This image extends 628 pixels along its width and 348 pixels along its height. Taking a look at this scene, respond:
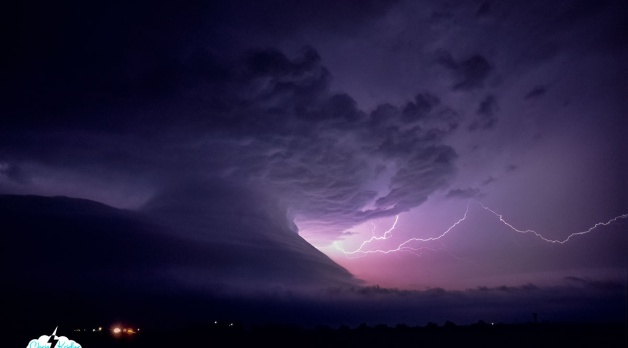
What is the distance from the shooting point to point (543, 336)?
147ft

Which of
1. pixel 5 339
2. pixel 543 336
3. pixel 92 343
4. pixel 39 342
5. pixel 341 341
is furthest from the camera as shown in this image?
pixel 5 339

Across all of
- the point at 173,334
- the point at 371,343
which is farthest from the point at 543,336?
the point at 173,334

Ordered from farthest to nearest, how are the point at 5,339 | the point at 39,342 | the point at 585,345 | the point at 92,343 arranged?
the point at 5,339
the point at 92,343
the point at 585,345
the point at 39,342

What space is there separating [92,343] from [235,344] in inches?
787

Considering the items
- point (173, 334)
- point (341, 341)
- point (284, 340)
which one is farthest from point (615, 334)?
point (173, 334)

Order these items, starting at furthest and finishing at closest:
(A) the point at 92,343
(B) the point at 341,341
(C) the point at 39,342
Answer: (A) the point at 92,343 < (B) the point at 341,341 < (C) the point at 39,342

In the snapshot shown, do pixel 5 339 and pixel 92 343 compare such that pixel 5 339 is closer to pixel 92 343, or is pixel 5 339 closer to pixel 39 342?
pixel 92 343

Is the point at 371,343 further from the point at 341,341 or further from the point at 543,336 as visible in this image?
the point at 543,336

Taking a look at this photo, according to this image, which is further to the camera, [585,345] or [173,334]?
[173,334]

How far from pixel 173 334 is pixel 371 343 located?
25331 mm

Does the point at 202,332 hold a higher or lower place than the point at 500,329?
lower

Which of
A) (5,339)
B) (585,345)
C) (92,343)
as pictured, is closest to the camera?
(585,345)

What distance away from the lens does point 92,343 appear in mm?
51094

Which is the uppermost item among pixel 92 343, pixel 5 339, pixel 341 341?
pixel 341 341
